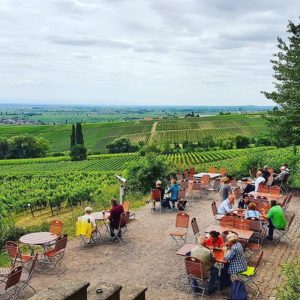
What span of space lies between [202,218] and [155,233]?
246 cm

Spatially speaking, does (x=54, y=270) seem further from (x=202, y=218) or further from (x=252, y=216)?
(x=202, y=218)

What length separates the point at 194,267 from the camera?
7.82 metres

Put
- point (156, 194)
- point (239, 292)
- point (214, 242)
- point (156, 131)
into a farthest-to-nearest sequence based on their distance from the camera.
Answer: point (156, 131) < point (156, 194) < point (214, 242) < point (239, 292)

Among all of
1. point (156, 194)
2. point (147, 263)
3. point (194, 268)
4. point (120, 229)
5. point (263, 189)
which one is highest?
point (263, 189)

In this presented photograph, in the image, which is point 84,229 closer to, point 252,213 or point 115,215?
point 115,215

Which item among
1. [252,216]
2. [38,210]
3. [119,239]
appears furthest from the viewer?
[38,210]

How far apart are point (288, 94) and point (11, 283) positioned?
15091mm

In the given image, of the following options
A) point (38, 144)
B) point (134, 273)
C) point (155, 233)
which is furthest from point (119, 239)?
point (38, 144)

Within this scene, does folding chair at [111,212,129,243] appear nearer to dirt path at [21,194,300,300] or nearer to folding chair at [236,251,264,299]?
dirt path at [21,194,300,300]

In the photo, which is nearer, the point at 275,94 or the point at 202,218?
the point at 202,218

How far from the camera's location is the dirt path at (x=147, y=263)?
28.4 feet

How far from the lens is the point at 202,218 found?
47.4 ft

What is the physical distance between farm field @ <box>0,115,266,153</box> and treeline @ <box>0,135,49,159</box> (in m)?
10.0

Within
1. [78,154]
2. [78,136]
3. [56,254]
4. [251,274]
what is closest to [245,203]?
[251,274]
